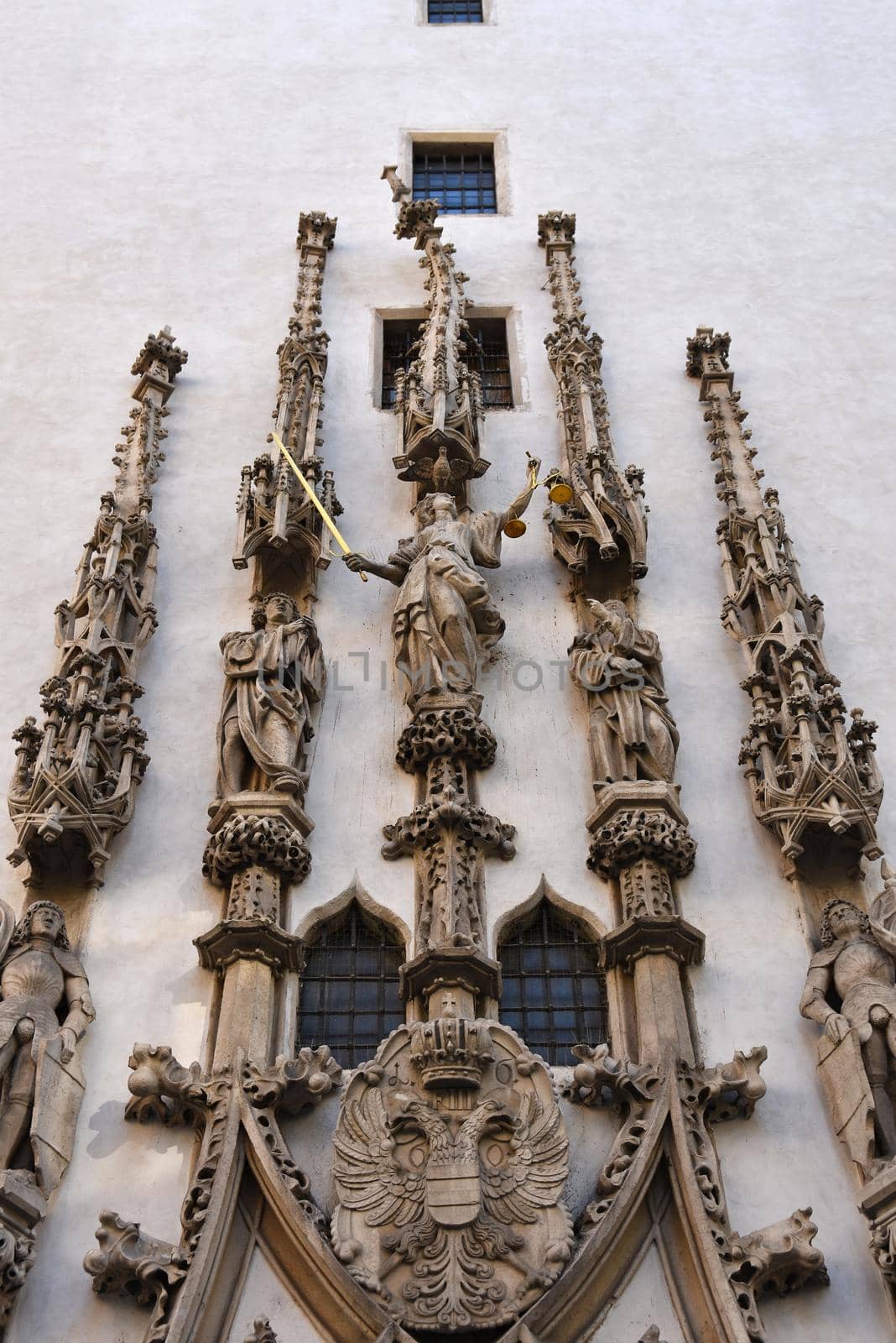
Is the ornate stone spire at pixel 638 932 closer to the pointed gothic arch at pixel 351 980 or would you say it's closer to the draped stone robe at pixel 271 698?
the pointed gothic arch at pixel 351 980

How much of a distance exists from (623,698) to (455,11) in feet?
37.0

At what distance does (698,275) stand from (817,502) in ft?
11.1

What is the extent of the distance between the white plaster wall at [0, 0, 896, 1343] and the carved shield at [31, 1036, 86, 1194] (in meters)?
0.12

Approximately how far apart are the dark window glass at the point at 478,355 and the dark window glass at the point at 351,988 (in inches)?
220

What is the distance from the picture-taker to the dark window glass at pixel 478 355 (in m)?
14.2

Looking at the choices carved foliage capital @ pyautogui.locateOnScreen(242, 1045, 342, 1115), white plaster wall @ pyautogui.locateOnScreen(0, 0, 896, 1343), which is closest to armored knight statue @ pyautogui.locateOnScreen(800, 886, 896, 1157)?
white plaster wall @ pyautogui.locateOnScreen(0, 0, 896, 1343)

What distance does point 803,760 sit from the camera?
10.1 meters

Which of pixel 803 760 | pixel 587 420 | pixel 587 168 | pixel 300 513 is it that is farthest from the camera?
pixel 587 168

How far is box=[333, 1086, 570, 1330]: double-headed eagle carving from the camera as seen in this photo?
806 centimetres

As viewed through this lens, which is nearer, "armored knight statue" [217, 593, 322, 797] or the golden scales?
"armored knight statue" [217, 593, 322, 797]

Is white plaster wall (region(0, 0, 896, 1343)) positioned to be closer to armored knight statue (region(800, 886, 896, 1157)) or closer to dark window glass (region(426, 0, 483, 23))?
armored knight statue (region(800, 886, 896, 1157))

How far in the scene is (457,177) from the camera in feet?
55.2

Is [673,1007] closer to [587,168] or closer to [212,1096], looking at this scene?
[212,1096]

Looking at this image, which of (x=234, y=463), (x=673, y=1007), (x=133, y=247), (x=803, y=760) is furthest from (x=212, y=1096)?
(x=133, y=247)
